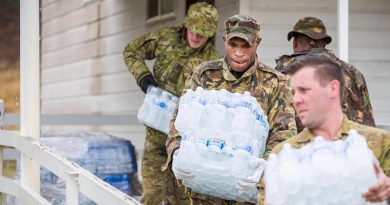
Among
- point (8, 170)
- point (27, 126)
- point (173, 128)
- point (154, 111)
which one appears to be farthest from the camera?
point (8, 170)

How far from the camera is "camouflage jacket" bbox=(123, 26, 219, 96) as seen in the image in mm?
6750

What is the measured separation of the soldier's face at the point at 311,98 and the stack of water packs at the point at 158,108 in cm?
358

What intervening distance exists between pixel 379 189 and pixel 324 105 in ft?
1.14

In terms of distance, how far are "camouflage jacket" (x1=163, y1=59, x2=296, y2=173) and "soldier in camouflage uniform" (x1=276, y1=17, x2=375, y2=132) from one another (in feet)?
0.80

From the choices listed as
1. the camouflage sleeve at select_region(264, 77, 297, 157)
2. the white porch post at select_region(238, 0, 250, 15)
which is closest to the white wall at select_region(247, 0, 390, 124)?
the white porch post at select_region(238, 0, 250, 15)

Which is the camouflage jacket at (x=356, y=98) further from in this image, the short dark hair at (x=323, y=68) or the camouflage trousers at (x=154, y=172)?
the short dark hair at (x=323, y=68)

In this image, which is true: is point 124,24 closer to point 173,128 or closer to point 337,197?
point 173,128

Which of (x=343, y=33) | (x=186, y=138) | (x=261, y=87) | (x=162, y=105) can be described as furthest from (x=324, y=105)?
(x=162, y=105)

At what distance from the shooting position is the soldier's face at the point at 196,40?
6515 millimetres

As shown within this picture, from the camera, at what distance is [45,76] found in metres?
13.0

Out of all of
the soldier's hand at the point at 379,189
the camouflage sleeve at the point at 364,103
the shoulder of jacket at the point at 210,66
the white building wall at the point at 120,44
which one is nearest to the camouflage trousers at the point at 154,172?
the white building wall at the point at 120,44

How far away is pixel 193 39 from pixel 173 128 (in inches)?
77.3

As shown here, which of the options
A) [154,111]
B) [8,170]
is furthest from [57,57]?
[154,111]

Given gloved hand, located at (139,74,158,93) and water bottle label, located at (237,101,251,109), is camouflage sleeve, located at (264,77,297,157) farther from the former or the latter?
gloved hand, located at (139,74,158,93)
